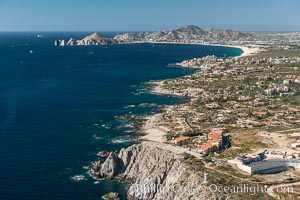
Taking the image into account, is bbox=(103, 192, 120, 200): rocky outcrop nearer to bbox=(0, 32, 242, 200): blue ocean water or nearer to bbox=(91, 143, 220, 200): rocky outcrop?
bbox=(0, 32, 242, 200): blue ocean water

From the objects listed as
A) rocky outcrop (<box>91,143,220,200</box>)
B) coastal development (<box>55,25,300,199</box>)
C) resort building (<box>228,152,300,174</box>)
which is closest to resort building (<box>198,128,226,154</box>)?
coastal development (<box>55,25,300,199</box>)

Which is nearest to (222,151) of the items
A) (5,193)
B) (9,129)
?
(5,193)

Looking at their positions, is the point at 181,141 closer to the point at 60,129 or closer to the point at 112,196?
the point at 112,196

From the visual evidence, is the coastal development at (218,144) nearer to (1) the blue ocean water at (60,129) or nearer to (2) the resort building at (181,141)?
(2) the resort building at (181,141)

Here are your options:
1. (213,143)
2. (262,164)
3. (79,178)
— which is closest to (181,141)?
(213,143)

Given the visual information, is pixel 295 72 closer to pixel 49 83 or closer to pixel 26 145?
pixel 49 83

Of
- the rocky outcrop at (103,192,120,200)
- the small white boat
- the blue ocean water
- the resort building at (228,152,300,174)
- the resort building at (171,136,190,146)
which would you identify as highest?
the resort building at (228,152,300,174)

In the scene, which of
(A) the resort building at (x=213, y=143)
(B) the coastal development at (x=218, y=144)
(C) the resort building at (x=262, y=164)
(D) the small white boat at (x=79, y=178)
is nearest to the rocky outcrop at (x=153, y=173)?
(B) the coastal development at (x=218, y=144)

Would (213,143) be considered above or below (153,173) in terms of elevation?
above
